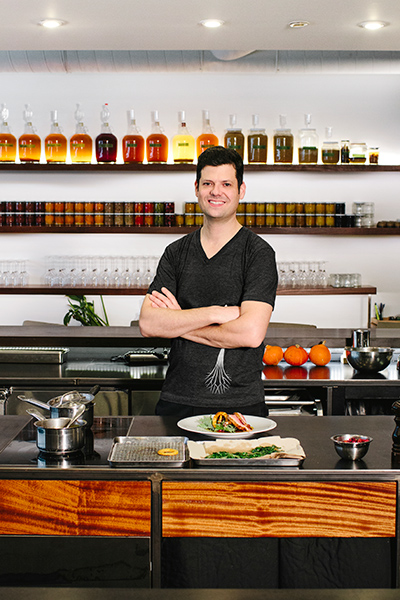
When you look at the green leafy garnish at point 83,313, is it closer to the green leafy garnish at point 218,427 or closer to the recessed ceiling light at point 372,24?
the recessed ceiling light at point 372,24

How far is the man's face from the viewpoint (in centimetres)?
222

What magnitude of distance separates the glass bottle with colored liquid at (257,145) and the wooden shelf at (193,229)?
0.53 m

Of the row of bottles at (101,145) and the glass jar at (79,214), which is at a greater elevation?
the row of bottles at (101,145)

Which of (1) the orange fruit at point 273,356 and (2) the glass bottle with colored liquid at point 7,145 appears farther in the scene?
(2) the glass bottle with colored liquid at point 7,145

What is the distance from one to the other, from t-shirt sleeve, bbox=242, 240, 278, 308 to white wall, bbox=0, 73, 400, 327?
3.35m

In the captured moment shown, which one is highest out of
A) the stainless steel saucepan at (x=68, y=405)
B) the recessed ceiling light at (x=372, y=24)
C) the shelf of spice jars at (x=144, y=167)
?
the recessed ceiling light at (x=372, y=24)

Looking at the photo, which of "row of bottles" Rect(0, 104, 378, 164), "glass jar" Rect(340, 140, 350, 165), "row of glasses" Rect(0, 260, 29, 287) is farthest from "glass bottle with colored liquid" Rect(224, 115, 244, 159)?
"row of glasses" Rect(0, 260, 29, 287)

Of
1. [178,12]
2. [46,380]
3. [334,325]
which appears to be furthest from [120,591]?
[334,325]

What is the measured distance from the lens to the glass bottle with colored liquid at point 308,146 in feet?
17.2

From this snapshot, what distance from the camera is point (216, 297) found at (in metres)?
2.28

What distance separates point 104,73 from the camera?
5.55 meters

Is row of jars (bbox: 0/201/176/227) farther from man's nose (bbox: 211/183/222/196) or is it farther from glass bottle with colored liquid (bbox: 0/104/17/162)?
man's nose (bbox: 211/183/222/196)

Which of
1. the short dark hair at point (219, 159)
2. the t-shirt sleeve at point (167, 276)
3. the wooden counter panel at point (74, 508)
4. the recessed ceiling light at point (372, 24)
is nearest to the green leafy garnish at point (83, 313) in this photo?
the recessed ceiling light at point (372, 24)

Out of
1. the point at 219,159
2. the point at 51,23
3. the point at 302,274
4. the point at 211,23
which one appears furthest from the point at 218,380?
the point at 302,274
